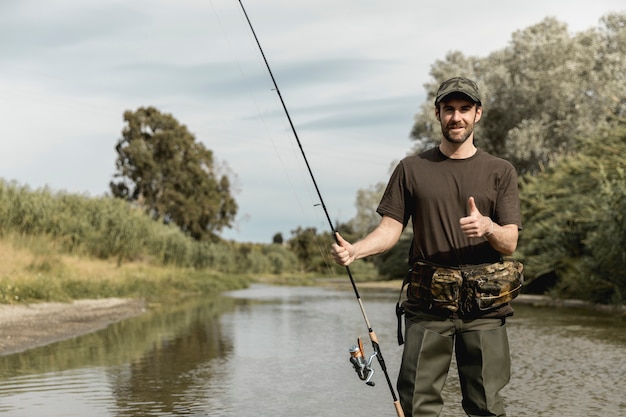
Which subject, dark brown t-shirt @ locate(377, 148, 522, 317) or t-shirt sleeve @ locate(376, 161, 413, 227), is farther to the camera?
t-shirt sleeve @ locate(376, 161, 413, 227)

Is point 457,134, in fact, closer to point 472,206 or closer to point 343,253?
point 472,206

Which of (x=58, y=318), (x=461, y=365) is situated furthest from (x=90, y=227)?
(x=461, y=365)

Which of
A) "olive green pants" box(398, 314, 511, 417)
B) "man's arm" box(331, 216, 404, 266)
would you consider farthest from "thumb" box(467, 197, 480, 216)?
"olive green pants" box(398, 314, 511, 417)

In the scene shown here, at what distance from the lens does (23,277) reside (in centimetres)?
2172

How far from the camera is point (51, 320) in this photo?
1794 cm

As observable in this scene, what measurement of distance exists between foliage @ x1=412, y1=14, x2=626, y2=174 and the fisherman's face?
38701 millimetres

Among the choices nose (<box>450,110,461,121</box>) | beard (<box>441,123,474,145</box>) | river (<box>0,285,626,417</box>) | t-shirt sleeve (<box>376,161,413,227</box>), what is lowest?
river (<box>0,285,626,417</box>)

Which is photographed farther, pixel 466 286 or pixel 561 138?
pixel 561 138

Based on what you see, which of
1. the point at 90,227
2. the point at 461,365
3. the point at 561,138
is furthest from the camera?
the point at 561,138

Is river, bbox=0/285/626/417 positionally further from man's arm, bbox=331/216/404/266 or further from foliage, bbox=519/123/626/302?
man's arm, bbox=331/216/404/266

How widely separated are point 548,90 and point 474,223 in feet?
140

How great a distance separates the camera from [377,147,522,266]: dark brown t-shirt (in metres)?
4.40

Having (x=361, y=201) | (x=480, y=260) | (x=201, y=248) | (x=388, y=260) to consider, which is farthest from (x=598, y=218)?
(x=361, y=201)

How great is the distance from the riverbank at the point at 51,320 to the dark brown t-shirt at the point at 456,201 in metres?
10.2
